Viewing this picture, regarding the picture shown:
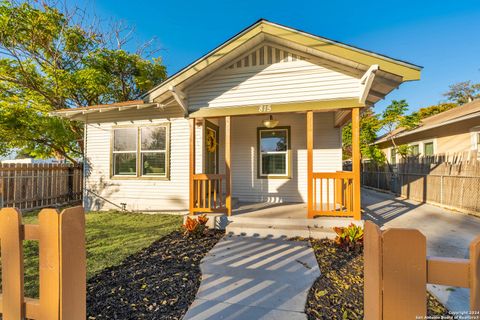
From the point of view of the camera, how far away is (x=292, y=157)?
748cm

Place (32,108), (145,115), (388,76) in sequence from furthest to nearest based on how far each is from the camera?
1. (32,108)
2. (145,115)
3. (388,76)

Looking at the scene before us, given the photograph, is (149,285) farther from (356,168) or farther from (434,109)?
(434,109)

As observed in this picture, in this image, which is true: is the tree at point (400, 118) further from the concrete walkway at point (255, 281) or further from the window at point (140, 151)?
the window at point (140, 151)

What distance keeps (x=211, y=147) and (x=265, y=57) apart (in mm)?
3156

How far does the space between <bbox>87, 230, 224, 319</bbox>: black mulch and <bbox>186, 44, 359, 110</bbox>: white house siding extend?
3540mm

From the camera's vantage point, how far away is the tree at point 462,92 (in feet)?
89.3

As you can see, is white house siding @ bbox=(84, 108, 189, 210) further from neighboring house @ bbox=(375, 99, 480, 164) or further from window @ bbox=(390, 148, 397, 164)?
window @ bbox=(390, 148, 397, 164)

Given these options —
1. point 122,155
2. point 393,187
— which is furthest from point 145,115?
point 393,187

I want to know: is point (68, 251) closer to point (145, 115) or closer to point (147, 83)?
point (145, 115)

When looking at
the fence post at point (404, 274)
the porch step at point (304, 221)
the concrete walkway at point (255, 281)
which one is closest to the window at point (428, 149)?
the porch step at point (304, 221)

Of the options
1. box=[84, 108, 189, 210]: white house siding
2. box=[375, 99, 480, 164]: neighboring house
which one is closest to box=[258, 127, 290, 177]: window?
box=[84, 108, 189, 210]: white house siding

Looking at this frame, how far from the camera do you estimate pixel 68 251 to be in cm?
116

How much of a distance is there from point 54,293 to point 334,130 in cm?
744

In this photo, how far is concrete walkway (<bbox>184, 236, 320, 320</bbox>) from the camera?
2.30 meters
